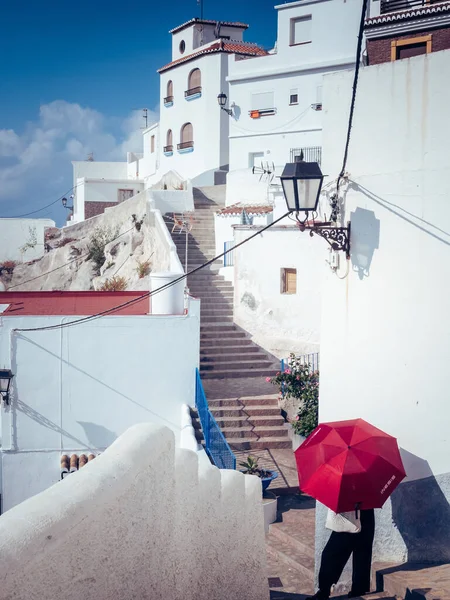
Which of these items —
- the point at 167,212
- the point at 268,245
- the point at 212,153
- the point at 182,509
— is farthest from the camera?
the point at 212,153

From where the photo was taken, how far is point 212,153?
33.9m

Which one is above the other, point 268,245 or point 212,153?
point 212,153

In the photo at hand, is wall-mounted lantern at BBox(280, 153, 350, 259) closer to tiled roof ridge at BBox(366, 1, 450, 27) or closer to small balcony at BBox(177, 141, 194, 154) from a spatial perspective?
tiled roof ridge at BBox(366, 1, 450, 27)

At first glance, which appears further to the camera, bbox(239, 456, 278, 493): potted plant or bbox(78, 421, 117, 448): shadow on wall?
bbox(78, 421, 117, 448): shadow on wall

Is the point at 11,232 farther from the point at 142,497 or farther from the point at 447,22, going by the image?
the point at 142,497

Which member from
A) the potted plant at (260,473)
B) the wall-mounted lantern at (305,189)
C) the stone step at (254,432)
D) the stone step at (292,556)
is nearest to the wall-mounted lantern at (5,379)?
the stone step at (254,432)

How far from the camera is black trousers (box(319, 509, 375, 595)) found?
6.21 metres

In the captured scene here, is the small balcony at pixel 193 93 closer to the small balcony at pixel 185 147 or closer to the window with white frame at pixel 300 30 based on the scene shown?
the small balcony at pixel 185 147

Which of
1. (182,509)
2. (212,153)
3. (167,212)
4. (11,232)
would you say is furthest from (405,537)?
(11,232)

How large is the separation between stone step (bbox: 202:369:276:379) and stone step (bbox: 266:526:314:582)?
7.30m

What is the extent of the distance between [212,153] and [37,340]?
21343mm

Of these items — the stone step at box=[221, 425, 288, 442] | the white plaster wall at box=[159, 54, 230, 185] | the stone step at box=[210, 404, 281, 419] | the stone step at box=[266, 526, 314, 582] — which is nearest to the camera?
the stone step at box=[266, 526, 314, 582]

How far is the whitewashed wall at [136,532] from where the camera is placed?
2.91m

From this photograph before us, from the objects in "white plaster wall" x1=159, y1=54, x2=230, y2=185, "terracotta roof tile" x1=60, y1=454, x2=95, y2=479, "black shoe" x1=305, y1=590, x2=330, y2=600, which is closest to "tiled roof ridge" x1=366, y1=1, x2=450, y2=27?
"black shoe" x1=305, y1=590, x2=330, y2=600
